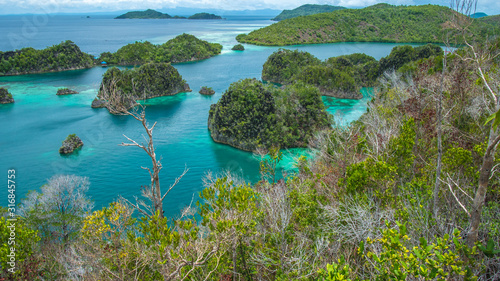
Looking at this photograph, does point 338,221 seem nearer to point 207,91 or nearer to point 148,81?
point 207,91

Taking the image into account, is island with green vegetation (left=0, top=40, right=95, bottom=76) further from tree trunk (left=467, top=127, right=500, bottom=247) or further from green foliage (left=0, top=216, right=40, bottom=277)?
tree trunk (left=467, top=127, right=500, bottom=247)

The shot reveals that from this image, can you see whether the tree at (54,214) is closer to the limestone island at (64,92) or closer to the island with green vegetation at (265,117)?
the island with green vegetation at (265,117)

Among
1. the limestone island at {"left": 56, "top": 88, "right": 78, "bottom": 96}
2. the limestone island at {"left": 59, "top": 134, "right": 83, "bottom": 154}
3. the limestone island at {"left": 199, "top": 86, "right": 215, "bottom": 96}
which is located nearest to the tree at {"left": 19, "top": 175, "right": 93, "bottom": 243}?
the limestone island at {"left": 59, "top": 134, "right": 83, "bottom": 154}

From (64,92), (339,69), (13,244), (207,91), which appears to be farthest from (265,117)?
(64,92)

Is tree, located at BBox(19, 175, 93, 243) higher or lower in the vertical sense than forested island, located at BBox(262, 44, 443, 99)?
lower

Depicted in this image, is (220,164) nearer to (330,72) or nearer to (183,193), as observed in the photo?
(183,193)

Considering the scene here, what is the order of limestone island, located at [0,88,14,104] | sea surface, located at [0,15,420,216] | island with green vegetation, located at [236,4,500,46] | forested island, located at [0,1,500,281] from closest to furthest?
1. forested island, located at [0,1,500,281]
2. sea surface, located at [0,15,420,216]
3. limestone island, located at [0,88,14,104]
4. island with green vegetation, located at [236,4,500,46]

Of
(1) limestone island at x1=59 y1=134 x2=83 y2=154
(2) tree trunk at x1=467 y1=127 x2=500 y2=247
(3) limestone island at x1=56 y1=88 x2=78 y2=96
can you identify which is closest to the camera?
(2) tree trunk at x1=467 y1=127 x2=500 y2=247

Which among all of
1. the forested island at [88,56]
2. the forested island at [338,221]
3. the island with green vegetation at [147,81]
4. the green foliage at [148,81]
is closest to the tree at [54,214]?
the forested island at [338,221]
